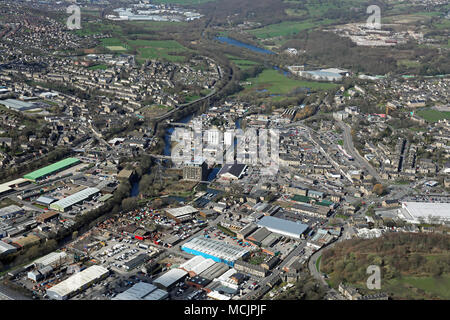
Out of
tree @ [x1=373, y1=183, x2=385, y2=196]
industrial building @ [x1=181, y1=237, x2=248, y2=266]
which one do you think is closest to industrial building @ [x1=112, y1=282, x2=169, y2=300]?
industrial building @ [x1=181, y1=237, x2=248, y2=266]

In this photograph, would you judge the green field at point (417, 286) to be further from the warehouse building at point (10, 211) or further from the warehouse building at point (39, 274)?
the warehouse building at point (10, 211)

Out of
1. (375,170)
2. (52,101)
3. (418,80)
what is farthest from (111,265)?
(418,80)

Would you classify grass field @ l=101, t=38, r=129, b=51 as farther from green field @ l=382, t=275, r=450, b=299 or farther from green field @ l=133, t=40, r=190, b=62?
green field @ l=382, t=275, r=450, b=299

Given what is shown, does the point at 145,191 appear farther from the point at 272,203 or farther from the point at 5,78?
the point at 5,78

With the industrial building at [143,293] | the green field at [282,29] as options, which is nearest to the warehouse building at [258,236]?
the industrial building at [143,293]

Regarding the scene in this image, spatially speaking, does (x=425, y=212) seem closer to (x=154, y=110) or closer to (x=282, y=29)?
(x=154, y=110)

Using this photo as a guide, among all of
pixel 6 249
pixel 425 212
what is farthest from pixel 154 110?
pixel 425 212
